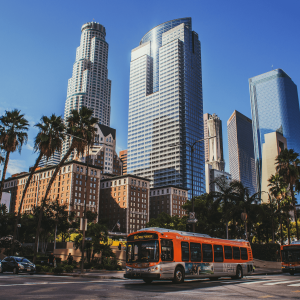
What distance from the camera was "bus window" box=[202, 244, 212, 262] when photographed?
22.3 metres

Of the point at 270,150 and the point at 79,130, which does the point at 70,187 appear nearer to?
the point at 79,130

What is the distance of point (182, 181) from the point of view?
7677 inches

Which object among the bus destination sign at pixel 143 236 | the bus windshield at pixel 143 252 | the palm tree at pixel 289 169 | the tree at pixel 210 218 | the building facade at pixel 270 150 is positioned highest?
the building facade at pixel 270 150

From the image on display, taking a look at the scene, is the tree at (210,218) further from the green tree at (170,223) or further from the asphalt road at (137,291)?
the asphalt road at (137,291)

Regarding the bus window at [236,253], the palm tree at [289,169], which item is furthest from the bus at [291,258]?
the palm tree at [289,169]

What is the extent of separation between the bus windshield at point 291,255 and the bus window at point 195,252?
14.3 metres

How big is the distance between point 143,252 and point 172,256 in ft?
6.08

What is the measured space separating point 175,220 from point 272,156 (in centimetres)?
9690

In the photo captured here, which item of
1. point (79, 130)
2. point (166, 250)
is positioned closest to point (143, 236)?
point (166, 250)

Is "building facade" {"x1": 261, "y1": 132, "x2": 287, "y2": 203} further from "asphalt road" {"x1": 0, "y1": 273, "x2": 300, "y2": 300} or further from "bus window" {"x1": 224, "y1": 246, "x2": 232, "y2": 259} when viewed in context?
"asphalt road" {"x1": 0, "y1": 273, "x2": 300, "y2": 300}

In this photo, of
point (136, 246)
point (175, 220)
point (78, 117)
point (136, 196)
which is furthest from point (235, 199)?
point (136, 196)

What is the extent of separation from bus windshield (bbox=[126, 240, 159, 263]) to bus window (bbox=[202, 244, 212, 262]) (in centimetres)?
540

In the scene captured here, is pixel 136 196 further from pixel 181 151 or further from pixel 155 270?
pixel 155 270

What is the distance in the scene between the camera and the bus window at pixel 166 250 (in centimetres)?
1853
